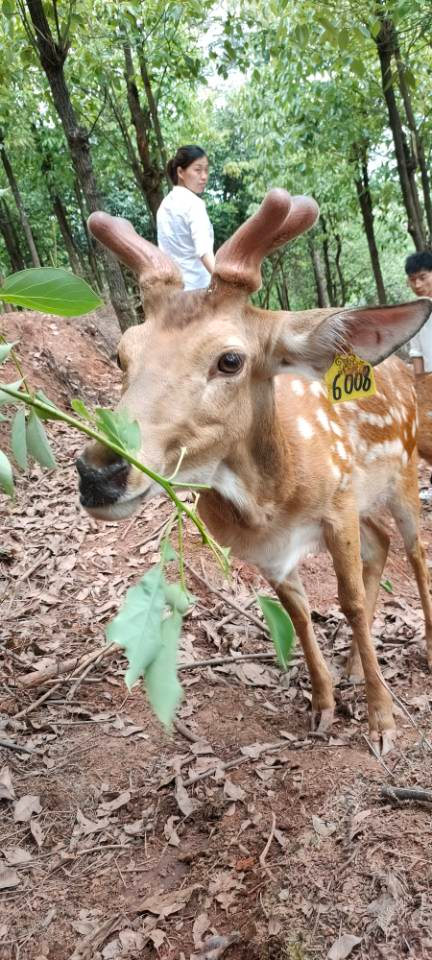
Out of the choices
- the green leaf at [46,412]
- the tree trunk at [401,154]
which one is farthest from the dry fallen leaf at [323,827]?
the tree trunk at [401,154]

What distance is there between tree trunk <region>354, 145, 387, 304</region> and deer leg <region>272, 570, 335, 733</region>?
11.8 meters

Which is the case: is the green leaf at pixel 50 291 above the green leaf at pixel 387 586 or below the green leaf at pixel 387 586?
above

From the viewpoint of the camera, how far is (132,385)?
2404 mm

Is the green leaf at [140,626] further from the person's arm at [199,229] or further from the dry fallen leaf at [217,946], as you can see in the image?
the person's arm at [199,229]

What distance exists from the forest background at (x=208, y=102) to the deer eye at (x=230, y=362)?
4235mm

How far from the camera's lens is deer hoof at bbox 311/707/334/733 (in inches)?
140

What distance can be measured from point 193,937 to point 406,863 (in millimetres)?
750

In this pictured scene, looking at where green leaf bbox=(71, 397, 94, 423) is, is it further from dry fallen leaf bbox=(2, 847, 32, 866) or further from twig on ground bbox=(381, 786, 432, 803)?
dry fallen leaf bbox=(2, 847, 32, 866)

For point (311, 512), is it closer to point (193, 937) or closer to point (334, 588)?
point (193, 937)

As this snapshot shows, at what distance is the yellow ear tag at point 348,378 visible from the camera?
110 inches

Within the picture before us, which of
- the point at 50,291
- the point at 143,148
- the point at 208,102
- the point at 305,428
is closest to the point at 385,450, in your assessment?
the point at 305,428

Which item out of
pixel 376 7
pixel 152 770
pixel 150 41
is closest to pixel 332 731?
pixel 152 770

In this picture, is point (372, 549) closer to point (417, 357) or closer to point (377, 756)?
point (377, 756)

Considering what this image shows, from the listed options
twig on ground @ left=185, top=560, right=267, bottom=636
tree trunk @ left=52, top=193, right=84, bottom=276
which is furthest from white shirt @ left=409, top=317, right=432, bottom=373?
tree trunk @ left=52, top=193, right=84, bottom=276
